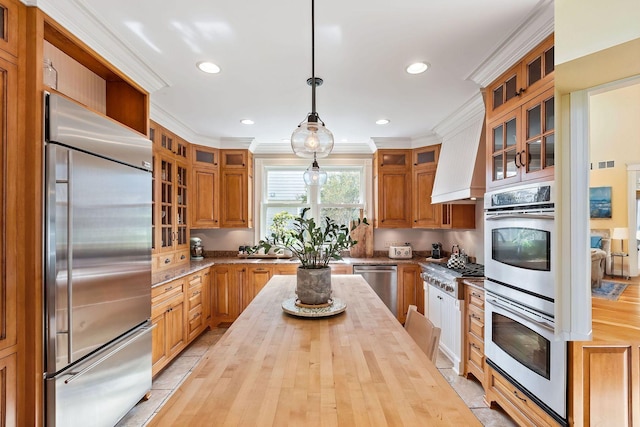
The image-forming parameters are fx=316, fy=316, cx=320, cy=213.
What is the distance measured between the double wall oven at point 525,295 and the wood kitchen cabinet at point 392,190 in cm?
211

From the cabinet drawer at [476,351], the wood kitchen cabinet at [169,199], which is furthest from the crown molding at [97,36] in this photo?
the cabinet drawer at [476,351]

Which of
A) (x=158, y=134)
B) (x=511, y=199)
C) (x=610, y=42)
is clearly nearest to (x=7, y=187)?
(x=158, y=134)

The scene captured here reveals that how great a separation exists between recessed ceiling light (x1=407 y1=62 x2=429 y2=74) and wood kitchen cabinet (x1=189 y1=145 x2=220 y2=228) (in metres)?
3.05

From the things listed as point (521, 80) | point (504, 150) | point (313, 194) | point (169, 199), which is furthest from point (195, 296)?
point (521, 80)

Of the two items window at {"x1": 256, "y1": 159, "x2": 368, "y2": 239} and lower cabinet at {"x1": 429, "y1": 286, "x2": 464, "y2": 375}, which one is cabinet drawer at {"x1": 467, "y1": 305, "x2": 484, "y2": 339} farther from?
window at {"x1": 256, "y1": 159, "x2": 368, "y2": 239}

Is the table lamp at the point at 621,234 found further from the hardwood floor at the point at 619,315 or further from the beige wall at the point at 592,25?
the beige wall at the point at 592,25

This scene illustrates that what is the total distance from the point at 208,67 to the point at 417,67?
1580 mm

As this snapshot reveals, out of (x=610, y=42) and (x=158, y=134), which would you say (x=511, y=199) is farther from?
(x=158, y=134)

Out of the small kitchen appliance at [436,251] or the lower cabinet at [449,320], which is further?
the small kitchen appliance at [436,251]

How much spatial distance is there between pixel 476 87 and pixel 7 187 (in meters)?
3.26

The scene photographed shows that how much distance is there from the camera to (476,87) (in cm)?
276

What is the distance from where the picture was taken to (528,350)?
201cm

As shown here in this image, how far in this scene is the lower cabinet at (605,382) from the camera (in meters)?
1.70

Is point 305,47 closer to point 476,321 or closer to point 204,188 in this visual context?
point 476,321
